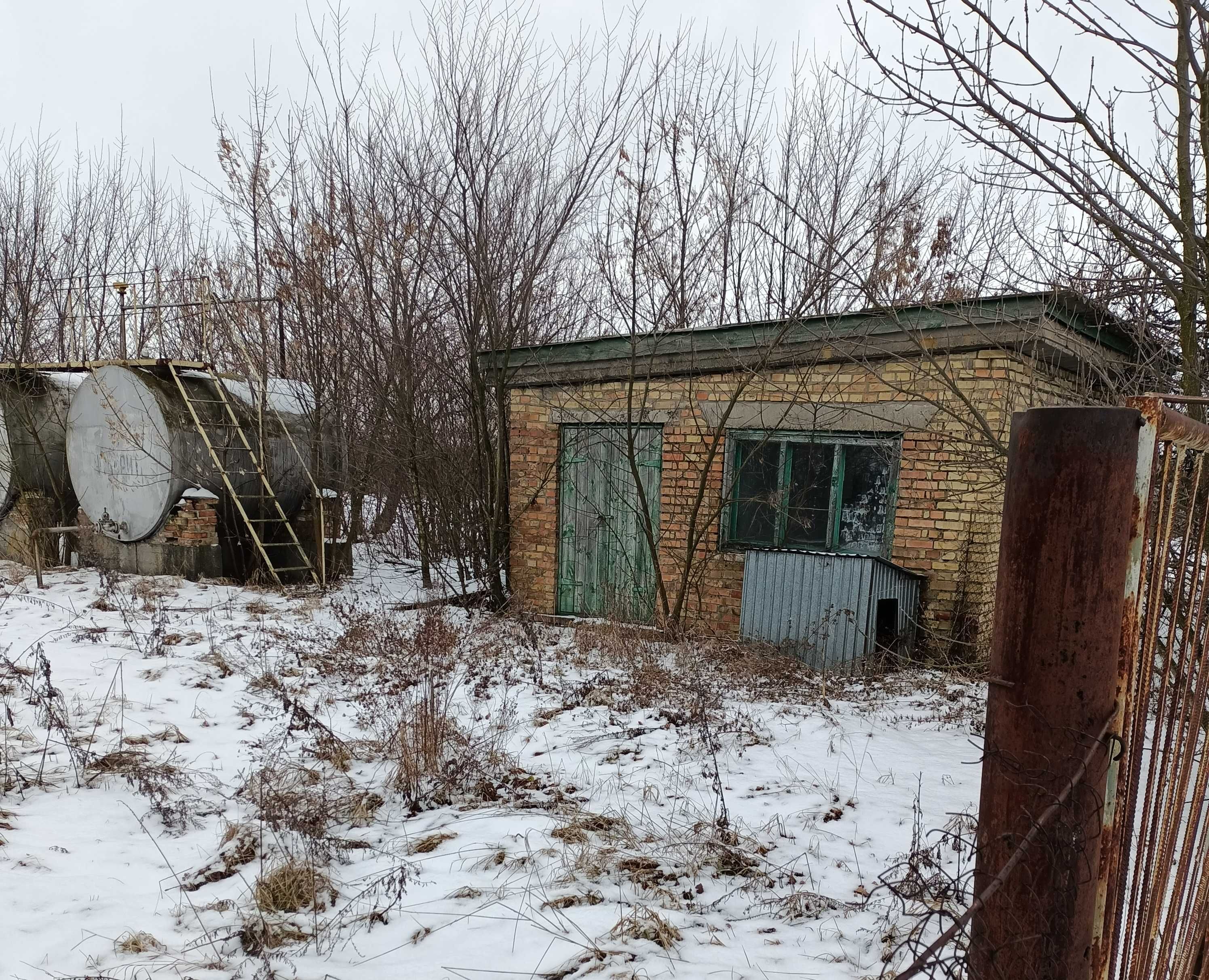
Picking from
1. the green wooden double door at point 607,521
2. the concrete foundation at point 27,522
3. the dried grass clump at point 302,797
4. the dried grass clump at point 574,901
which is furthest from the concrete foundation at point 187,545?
the dried grass clump at point 574,901

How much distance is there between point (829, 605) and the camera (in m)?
7.06

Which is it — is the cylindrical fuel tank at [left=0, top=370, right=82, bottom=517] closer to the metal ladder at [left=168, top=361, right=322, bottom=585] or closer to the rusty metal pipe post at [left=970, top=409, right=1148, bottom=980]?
the metal ladder at [left=168, top=361, right=322, bottom=585]

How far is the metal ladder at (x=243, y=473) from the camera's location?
10.5m

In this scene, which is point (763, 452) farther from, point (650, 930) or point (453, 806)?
point (650, 930)

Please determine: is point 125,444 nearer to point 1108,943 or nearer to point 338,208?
point 338,208

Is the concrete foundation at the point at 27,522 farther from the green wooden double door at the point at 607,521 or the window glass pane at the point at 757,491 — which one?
the window glass pane at the point at 757,491

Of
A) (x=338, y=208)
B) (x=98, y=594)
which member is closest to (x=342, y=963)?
(x=98, y=594)

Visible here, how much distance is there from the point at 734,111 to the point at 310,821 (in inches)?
452

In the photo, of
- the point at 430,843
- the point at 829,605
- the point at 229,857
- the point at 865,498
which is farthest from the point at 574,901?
the point at 865,498

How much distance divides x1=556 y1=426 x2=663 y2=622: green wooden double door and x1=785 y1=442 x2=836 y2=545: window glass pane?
1.38 m

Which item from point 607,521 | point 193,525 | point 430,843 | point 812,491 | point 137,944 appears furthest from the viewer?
point 193,525

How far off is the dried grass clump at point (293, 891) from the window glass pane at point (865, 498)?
5.72 meters

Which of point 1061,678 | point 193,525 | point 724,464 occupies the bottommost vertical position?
point 193,525

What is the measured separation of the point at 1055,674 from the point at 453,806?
3.69m
